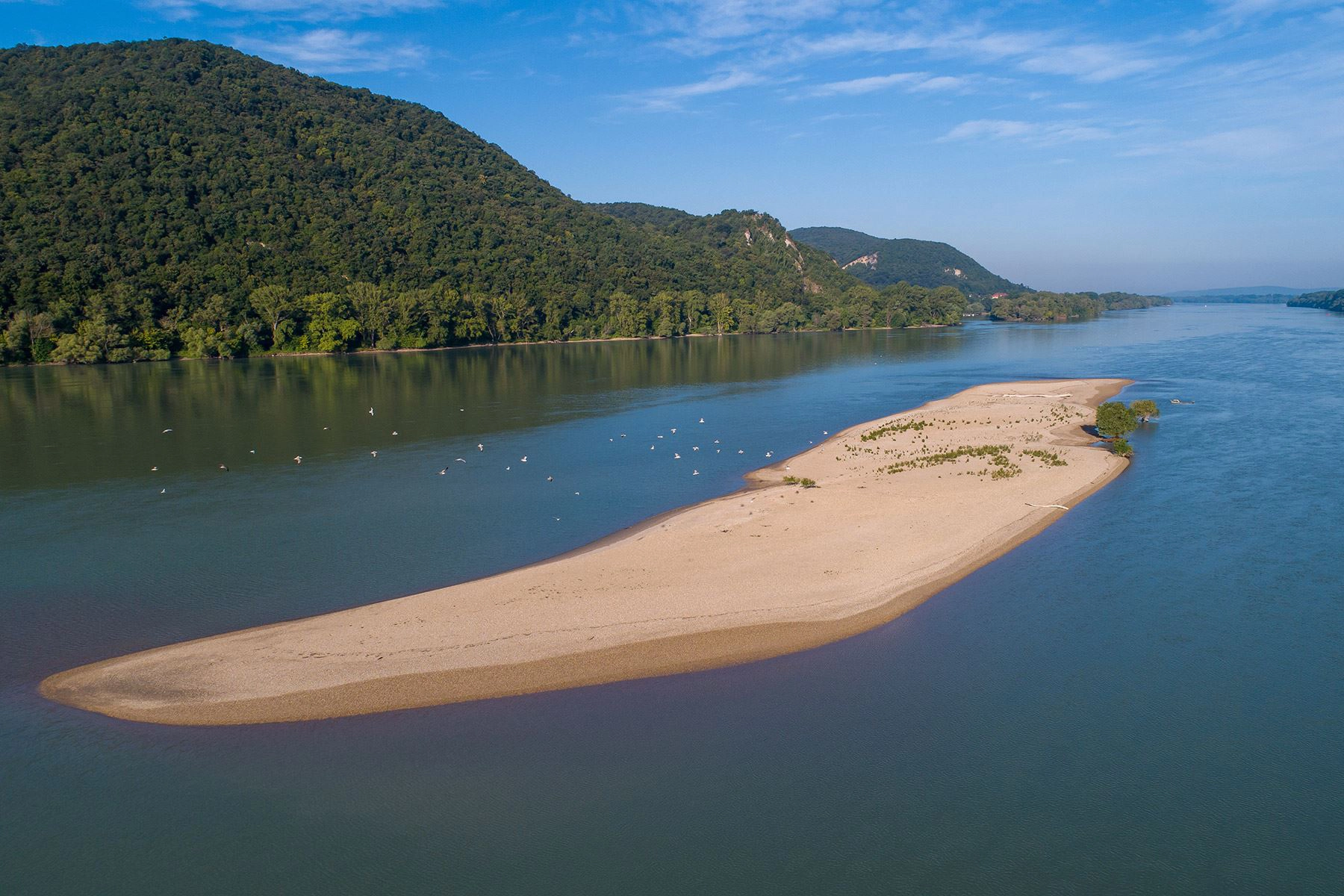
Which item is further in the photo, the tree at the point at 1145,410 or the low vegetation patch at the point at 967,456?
the tree at the point at 1145,410

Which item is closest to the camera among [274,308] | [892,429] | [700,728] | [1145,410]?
[700,728]

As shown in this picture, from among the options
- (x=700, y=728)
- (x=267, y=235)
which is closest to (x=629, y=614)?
(x=700, y=728)

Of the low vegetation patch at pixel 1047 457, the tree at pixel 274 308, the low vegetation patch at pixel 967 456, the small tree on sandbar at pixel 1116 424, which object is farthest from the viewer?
the tree at pixel 274 308

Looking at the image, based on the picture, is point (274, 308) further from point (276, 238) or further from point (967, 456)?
point (967, 456)

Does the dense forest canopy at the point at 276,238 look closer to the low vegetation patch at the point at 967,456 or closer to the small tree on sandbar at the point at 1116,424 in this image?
the low vegetation patch at the point at 967,456

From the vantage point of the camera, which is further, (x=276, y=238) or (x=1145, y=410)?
(x=276, y=238)

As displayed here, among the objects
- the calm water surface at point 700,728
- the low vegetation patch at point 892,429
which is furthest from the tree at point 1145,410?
the low vegetation patch at point 892,429

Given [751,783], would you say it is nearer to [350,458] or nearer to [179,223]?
[350,458]
